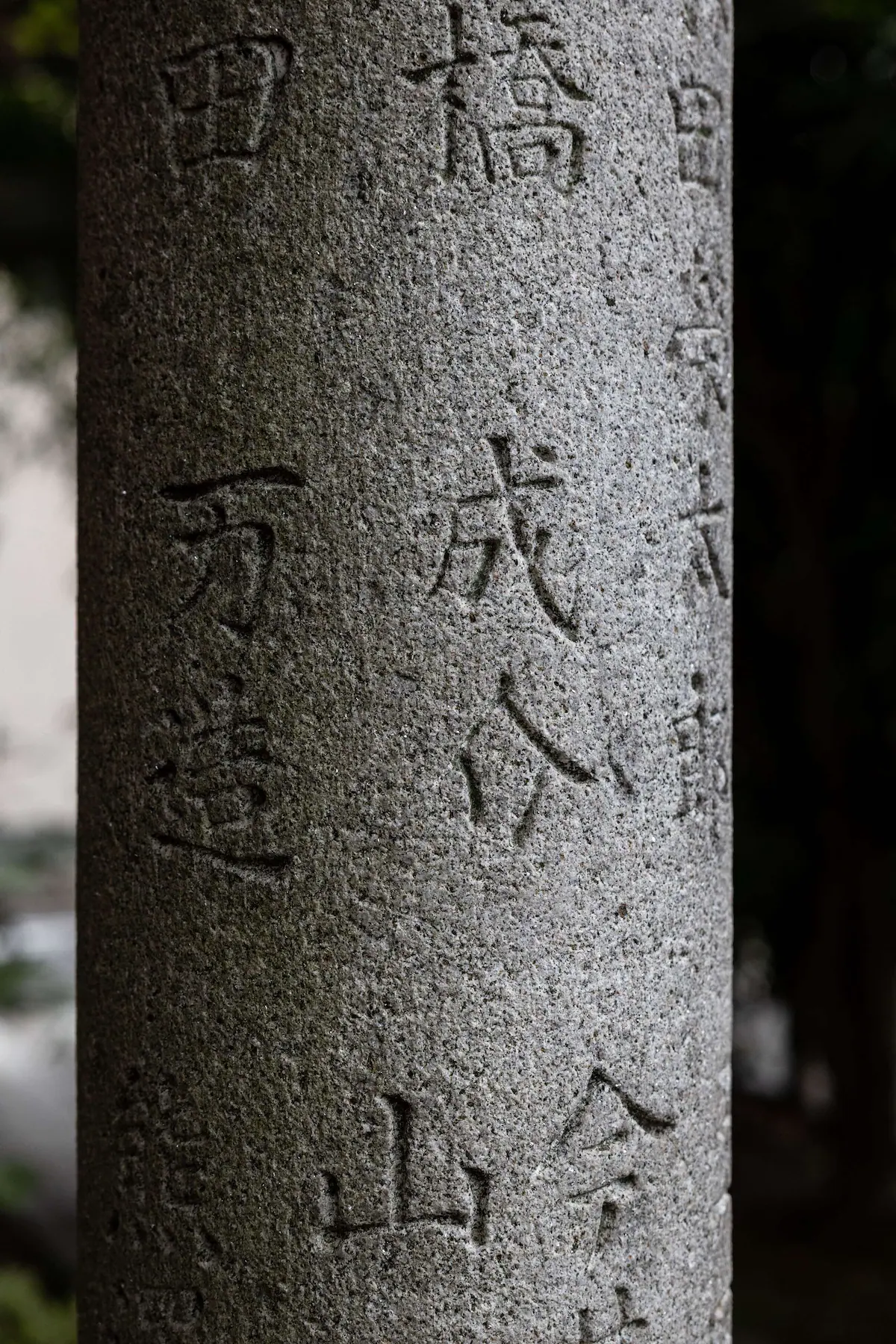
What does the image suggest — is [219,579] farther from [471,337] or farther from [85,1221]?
[85,1221]

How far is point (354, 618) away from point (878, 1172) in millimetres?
4643

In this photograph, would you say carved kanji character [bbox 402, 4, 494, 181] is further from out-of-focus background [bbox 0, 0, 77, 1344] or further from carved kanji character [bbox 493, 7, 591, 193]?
out-of-focus background [bbox 0, 0, 77, 1344]

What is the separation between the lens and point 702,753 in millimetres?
1706

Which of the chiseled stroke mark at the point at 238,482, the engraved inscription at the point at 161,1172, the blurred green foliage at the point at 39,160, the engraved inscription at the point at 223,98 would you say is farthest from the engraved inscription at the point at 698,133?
the blurred green foliage at the point at 39,160

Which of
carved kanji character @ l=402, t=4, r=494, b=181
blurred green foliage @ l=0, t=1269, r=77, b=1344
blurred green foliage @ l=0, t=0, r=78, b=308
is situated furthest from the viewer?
blurred green foliage @ l=0, t=0, r=78, b=308

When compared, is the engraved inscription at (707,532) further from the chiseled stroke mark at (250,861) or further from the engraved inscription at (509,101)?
the chiseled stroke mark at (250,861)

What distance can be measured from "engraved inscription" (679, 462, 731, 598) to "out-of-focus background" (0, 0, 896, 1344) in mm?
3214

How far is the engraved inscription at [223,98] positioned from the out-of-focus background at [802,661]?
11.0 ft

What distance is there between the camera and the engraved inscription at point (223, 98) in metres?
1.56

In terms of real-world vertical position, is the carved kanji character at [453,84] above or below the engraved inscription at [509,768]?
above

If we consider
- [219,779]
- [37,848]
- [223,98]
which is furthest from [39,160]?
[219,779]

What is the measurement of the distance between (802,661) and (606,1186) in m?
4.01

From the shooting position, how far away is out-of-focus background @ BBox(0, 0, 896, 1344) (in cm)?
484

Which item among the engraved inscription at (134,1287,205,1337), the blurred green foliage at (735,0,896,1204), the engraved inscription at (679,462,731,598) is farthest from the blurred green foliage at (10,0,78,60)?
the engraved inscription at (134,1287,205,1337)
